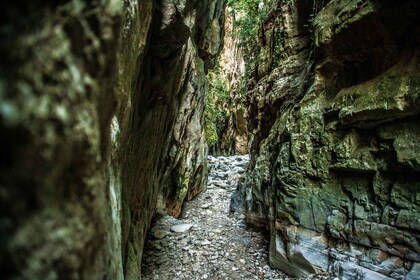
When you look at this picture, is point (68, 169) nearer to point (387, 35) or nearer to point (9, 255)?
point (9, 255)

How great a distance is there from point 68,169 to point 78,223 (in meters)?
0.19

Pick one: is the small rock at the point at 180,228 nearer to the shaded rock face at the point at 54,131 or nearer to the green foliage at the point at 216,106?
the shaded rock face at the point at 54,131

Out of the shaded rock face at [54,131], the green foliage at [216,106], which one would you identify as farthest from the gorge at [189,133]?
the green foliage at [216,106]

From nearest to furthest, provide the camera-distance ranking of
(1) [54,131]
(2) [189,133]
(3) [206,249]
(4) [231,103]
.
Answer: (1) [54,131]
(3) [206,249]
(2) [189,133]
(4) [231,103]

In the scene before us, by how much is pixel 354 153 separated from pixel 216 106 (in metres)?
17.2

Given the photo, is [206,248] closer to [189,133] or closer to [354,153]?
[354,153]

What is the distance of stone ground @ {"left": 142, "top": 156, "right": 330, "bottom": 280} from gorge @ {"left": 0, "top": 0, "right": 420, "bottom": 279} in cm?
34

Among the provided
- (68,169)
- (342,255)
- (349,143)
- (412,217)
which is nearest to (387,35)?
(349,143)

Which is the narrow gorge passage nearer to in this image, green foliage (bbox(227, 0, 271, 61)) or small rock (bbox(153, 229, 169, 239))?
small rock (bbox(153, 229, 169, 239))

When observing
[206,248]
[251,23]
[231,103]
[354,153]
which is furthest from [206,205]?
[231,103]

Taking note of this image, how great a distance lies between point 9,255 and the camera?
650 millimetres

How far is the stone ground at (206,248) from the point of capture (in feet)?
18.9

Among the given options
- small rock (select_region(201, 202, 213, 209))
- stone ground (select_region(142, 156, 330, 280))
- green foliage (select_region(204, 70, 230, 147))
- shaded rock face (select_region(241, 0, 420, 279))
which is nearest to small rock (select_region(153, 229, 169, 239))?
stone ground (select_region(142, 156, 330, 280))

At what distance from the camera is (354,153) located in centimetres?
466
